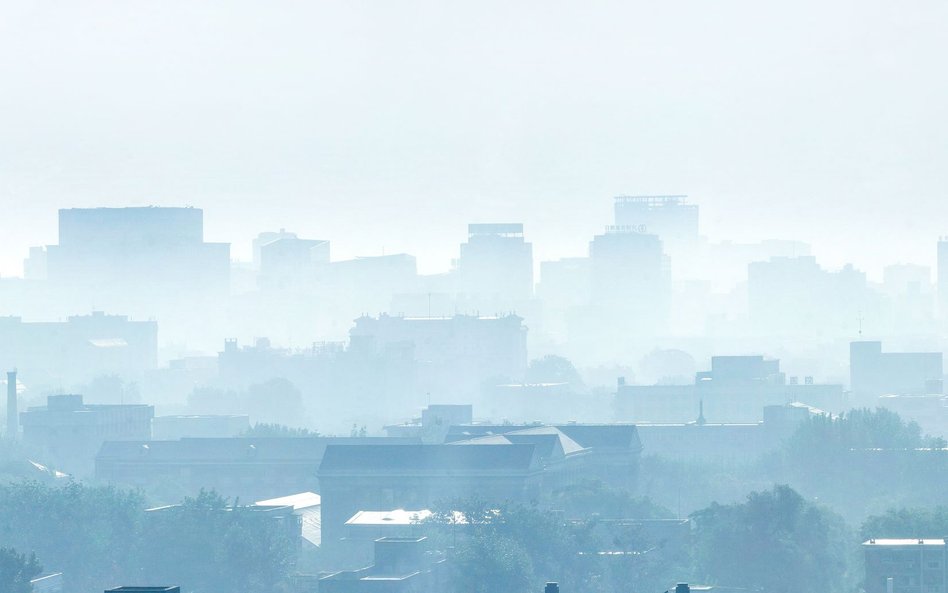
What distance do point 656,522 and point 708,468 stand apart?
123 feet

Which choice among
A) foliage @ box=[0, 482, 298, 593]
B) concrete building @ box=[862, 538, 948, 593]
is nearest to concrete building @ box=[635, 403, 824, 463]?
foliage @ box=[0, 482, 298, 593]

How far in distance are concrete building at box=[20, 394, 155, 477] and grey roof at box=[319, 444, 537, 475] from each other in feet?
137

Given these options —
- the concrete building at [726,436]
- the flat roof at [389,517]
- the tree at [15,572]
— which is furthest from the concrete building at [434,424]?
the tree at [15,572]

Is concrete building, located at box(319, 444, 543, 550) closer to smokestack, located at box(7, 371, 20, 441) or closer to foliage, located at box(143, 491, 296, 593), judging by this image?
foliage, located at box(143, 491, 296, 593)

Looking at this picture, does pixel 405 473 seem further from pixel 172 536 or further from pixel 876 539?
pixel 876 539

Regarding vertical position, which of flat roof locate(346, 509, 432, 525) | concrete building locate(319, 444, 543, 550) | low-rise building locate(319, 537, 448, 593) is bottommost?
low-rise building locate(319, 537, 448, 593)

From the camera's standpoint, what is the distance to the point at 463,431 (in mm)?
142000

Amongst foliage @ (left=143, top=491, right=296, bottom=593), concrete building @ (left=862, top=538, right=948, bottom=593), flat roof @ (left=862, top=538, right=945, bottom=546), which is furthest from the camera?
foliage @ (left=143, top=491, right=296, bottom=593)

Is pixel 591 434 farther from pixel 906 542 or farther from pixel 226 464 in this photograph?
pixel 906 542

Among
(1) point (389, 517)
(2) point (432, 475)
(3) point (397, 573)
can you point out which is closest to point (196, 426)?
(2) point (432, 475)

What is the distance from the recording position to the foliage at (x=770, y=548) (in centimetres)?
9438

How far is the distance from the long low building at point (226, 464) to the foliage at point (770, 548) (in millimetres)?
42174

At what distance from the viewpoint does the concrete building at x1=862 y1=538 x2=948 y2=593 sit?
279ft

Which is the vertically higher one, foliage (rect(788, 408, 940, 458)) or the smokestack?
the smokestack
